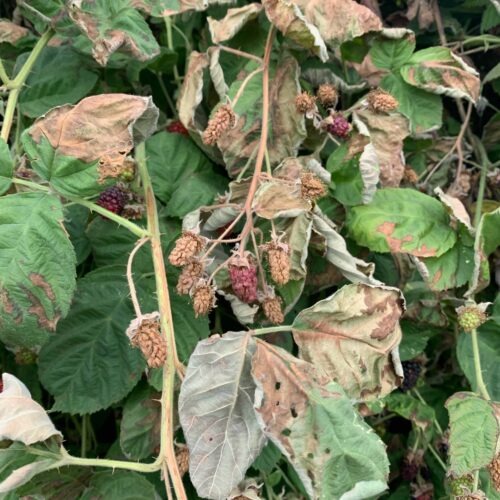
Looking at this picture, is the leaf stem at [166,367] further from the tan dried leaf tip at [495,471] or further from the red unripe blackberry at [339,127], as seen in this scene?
the tan dried leaf tip at [495,471]

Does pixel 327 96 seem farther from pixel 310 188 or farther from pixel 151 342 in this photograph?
pixel 151 342

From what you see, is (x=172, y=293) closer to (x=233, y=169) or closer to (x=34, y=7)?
(x=233, y=169)

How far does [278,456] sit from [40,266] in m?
0.46

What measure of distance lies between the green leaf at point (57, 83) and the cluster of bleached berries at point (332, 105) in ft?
1.13

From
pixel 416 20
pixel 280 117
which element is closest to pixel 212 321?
pixel 280 117

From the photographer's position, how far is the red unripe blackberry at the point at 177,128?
1.07 meters

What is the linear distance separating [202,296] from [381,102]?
18.2 inches

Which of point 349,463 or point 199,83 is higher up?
point 199,83

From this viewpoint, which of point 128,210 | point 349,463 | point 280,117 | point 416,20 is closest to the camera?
point 349,463

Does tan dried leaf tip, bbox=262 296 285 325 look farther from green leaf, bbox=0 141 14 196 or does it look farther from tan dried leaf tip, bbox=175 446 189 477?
green leaf, bbox=0 141 14 196

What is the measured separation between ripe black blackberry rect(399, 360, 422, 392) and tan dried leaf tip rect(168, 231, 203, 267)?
497 mm

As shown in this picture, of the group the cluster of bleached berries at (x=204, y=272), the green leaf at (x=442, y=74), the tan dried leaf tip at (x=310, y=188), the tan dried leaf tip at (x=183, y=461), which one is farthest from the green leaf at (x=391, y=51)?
the tan dried leaf tip at (x=183, y=461)

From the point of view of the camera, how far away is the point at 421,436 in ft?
3.67

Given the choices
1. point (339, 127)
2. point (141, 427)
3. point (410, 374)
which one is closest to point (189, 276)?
point (141, 427)
